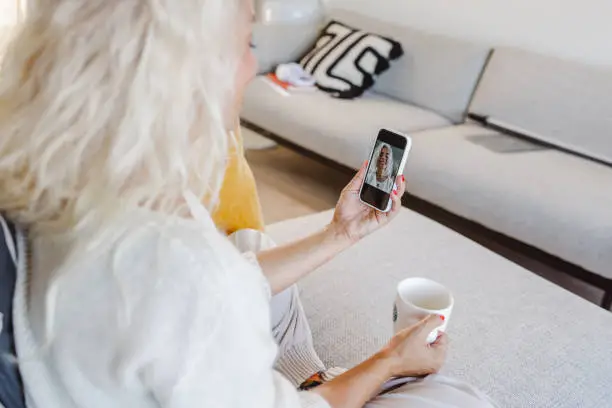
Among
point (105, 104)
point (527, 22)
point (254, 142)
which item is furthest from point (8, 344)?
point (254, 142)

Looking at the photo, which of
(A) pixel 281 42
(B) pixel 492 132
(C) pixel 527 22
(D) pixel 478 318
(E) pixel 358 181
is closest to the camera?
(E) pixel 358 181

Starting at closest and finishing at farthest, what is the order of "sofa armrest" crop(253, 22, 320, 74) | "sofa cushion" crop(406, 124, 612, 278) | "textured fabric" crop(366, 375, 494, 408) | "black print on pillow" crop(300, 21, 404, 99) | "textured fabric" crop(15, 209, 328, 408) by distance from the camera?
"textured fabric" crop(15, 209, 328, 408) < "textured fabric" crop(366, 375, 494, 408) < "sofa cushion" crop(406, 124, 612, 278) < "black print on pillow" crop(300, 21, 404, 99) < "sofa armrest" crop(253, 22, 320, 74)

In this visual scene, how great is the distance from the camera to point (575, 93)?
8.16 feet

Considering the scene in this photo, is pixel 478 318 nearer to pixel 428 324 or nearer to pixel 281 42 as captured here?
pixel 428 324

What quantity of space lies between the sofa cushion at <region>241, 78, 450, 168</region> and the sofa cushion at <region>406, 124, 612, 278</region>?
202mm

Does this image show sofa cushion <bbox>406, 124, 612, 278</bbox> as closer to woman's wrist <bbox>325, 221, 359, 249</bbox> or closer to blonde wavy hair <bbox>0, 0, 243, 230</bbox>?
woman's wrist <bbox>325, 221, 359, 249</bbox>

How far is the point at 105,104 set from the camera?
0.63m

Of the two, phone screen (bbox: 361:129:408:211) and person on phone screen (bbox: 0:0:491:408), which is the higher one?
person on phone screen (bbox: 0:0:491:408)

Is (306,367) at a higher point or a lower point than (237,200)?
lower

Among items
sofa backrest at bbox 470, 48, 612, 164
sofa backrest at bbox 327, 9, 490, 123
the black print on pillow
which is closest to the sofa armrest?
the black print on pillow

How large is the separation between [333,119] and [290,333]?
5.35 feet

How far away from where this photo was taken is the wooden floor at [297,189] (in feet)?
8.08

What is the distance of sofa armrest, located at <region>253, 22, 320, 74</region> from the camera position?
3410mm

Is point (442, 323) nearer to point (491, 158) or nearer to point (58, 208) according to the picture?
point (58, 208)
